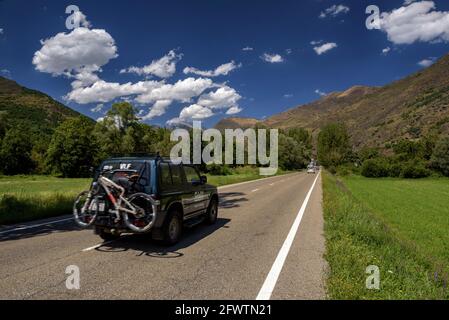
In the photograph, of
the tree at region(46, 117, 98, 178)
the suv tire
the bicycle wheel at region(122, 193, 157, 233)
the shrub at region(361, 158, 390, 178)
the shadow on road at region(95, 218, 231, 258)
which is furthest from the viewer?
the shrub at region(361, 158, 390, 178)

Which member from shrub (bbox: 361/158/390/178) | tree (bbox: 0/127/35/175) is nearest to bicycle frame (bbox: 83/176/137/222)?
tree (bbox: 0/127/35/175)

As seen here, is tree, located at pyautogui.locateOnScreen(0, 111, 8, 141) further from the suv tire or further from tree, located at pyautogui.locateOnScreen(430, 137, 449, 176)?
tree, located at pyautogui.locateOnScreen(430, 137, 449, 176)

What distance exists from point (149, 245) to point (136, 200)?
52.0 inches

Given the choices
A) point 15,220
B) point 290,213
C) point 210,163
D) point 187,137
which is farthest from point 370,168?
point 15,220

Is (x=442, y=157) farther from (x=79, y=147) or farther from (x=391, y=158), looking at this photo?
(x=79, y=147)

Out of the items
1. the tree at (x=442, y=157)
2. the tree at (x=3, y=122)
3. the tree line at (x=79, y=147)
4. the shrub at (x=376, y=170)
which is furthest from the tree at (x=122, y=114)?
the tree at (x=442, y=157)

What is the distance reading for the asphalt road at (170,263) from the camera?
4680 mm

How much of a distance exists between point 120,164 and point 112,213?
1.30 meters

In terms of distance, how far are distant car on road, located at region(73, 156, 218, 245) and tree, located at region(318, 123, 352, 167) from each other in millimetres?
70780

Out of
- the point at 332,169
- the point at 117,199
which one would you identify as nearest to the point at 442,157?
the point at 332,169

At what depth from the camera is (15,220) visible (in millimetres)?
10375

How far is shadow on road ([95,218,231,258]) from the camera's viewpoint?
6.75 metres

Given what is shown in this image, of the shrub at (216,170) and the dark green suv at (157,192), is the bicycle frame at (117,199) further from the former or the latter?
the shrub at (216,170)

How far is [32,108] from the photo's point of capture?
11269cm
